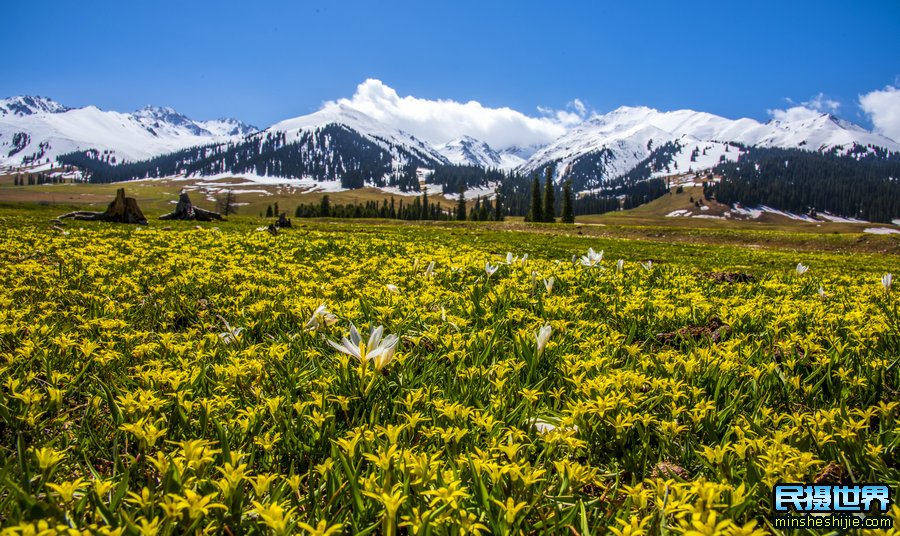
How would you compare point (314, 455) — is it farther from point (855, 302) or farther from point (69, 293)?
point (855, 302)

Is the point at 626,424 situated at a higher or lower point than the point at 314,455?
higher

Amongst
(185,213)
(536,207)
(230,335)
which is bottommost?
(230,335)

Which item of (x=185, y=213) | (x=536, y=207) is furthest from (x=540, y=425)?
(x=536, y=207)

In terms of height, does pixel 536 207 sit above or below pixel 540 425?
above

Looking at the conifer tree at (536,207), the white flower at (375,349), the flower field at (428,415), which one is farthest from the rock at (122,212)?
the conifer tree at (536,207)

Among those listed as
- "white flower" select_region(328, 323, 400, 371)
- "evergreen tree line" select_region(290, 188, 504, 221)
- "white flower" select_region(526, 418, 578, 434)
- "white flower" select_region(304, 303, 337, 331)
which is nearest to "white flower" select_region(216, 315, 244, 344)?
"white flower" select_region(304, 303, 337, 331)

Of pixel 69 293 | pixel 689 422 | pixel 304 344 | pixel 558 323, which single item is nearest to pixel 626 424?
pixel 689 422

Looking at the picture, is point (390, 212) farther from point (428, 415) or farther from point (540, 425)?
point (540, 425)

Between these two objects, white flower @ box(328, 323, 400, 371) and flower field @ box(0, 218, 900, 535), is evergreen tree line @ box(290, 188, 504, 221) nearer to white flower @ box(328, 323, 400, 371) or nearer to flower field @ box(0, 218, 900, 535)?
flower field @ box(0, 218, 900, 535)

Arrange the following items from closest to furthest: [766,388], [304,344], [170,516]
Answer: [170,516], [766,388], [304,344]

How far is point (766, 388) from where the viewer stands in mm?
2746

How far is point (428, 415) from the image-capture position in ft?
7.68

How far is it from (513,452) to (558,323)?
2.13m

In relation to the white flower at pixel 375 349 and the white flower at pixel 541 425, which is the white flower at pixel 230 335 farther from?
the white flower at pixel 541 425
